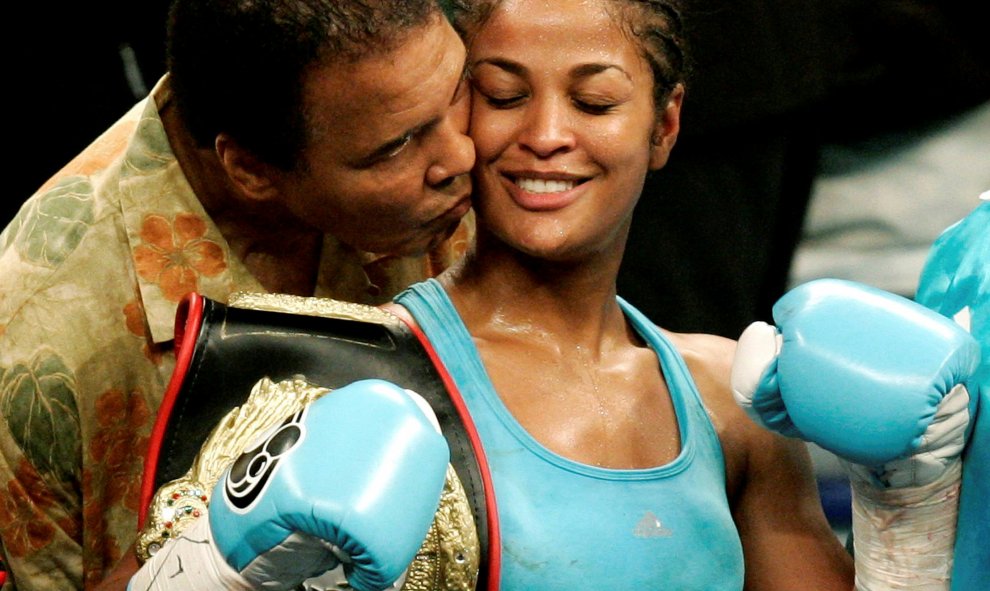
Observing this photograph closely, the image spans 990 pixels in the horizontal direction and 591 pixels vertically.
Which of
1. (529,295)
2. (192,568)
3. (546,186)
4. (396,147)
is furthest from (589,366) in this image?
(192,568)

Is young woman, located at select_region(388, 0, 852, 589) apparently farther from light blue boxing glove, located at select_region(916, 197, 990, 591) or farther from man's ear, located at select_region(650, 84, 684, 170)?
light blue boxing glove, located at select_region(916, 197, 990, 591)

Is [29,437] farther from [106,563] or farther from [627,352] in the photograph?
[627,352]

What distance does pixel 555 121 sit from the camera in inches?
70.7

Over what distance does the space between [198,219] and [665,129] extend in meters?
0.65

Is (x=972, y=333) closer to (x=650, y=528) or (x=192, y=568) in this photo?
(x=650, y=528)

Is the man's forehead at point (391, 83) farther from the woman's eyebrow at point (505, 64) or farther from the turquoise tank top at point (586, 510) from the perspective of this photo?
the turquoise tank top at point (586, 510)

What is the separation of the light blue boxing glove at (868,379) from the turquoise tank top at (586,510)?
0.16 metres

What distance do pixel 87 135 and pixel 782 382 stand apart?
1717 millimetres

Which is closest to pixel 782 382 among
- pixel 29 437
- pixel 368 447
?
pixel 368 447

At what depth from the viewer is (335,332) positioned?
5.61ft

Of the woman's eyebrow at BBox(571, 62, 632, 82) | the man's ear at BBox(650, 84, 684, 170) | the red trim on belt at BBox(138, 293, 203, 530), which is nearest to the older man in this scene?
the woman's eyebrow at BBox(571, 62, 632, 82)

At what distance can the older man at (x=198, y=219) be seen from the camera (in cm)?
185

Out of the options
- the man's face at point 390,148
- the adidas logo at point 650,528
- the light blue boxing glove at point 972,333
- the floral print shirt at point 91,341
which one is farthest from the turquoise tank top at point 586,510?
the floral print shirt at point 91,341

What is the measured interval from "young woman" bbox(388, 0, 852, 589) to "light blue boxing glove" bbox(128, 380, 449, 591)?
0.86 ft
